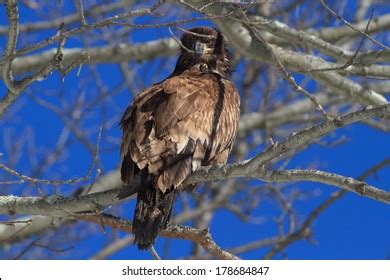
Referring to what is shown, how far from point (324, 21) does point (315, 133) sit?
4.74 m

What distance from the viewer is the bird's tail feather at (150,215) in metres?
5.04

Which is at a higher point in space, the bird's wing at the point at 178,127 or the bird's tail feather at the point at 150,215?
the bird's wing at the point at 178,127

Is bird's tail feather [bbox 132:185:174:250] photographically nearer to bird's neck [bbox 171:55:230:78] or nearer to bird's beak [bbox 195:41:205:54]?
bird's neck [bbox 171:55:230:78]

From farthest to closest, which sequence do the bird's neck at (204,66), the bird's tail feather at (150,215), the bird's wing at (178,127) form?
the bird's neck at (204,66)
the bird's wing at (178,127)
the bird's tail feather at (150,215)

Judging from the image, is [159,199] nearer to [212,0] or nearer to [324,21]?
[212,0]

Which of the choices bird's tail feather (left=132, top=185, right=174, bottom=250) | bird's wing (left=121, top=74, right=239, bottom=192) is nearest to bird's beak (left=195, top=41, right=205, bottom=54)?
bird's wing (left=121, top=74, right=239, bottom=192)

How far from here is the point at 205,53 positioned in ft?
22.8

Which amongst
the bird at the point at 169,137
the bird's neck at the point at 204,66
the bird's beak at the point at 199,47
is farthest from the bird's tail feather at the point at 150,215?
the bird's beak at the point at 199,47

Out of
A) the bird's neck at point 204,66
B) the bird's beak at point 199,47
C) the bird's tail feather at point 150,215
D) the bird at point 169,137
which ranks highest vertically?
the bird's beak at point 199,47

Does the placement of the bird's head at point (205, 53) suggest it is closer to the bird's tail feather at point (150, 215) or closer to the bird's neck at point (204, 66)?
the bird's neck at point (204, 66)

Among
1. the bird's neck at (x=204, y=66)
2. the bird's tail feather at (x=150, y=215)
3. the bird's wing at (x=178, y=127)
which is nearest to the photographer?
the bird's tail feather at (x=150, y=215)

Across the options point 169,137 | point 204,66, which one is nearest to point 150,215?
point 169,137

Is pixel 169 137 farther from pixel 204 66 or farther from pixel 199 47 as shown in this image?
pixel 199 47

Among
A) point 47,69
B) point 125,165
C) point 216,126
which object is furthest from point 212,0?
point 47,69
